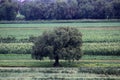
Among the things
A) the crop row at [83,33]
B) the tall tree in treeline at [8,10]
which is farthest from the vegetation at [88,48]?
the tall tree in treeline at [8,10]

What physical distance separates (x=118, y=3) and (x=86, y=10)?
412 cm

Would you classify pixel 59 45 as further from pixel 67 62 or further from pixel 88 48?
pixel 88 48

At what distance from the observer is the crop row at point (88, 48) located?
34.3m

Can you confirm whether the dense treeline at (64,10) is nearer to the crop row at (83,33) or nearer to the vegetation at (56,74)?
the crop row at (83,33)

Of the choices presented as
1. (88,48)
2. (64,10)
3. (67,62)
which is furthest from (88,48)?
(64,10)

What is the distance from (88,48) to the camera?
34.8 metres

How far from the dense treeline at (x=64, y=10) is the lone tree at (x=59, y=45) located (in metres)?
16.7

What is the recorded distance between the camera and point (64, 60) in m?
33.2

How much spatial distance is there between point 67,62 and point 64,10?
57.8 feet

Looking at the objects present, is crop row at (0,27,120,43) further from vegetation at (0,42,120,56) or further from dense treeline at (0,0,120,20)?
dense treeline at (0,0,120,20)

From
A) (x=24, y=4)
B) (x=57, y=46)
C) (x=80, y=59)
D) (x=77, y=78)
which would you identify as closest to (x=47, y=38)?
(x=57, y=46)

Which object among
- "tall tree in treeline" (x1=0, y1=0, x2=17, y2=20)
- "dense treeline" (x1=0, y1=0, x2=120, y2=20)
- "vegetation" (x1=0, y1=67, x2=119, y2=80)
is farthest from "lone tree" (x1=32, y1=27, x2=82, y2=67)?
"tall tree in treeline" (x1=0, y1=0, x2=17, y2=20)

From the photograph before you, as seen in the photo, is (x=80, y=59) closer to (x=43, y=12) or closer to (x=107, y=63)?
(x=107, y=63)

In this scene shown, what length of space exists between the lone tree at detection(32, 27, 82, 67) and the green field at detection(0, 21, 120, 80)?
0.87 metres
